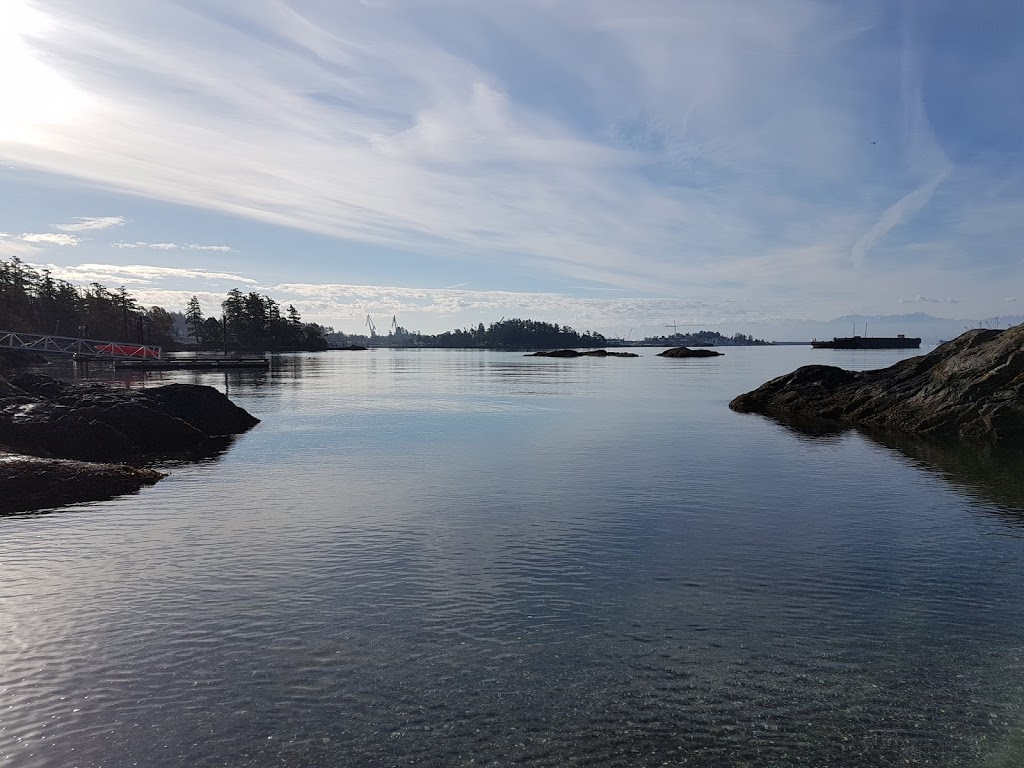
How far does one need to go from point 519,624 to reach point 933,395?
38.5 meters

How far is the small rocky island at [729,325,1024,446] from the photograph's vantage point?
33875 millimetres

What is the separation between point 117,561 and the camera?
14.5m

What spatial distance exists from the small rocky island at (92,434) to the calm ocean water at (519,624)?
5.80 ft

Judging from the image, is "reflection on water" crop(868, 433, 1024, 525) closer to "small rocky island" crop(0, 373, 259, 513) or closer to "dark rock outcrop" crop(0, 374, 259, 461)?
"small rocky island" crop(0, 373, 259, 513)

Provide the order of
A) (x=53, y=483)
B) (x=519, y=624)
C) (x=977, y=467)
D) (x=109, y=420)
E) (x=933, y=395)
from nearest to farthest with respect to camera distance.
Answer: (x=519, y=624)
(x=53, y=483)
(x=977, y=467)
(x=109, y=420)
(x=933, y=395)

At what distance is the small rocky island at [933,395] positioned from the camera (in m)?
33.9

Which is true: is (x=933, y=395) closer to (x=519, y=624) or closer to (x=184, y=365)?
(x=519, y=624)

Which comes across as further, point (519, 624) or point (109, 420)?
point (109, 420)

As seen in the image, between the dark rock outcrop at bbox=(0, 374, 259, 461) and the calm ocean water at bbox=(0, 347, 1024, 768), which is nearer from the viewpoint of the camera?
the calm ocean water at bbox=(0, 347, 1024, 768)

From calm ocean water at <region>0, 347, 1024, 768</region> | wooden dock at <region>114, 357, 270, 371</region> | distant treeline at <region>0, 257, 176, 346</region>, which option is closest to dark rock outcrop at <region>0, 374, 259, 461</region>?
calm ocean water at <region>0, 347, 1024, 768</region>

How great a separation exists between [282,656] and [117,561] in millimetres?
7032

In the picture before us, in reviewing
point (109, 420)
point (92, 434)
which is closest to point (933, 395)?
point (92, 434)

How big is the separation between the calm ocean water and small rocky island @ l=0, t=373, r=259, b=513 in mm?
1769

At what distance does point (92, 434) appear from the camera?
2816 cm
